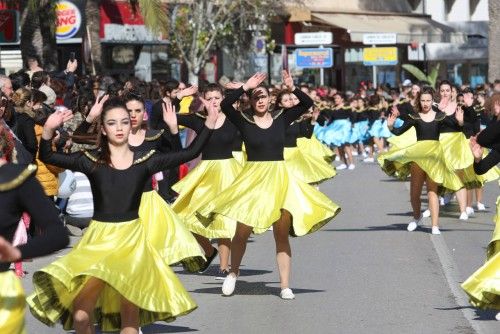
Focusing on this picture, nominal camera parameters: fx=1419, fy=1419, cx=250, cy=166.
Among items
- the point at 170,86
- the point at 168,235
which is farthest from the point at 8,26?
the point at 168,235

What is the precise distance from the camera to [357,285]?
12.6 meters

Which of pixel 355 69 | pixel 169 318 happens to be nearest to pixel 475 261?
pixel 169 318

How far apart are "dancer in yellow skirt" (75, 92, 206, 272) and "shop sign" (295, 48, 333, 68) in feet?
124

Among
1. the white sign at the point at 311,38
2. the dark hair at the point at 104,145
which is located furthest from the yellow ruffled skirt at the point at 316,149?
the white sign at the point at 311,38

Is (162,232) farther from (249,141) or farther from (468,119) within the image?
(468,119)

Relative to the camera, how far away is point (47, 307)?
8219 millimetres

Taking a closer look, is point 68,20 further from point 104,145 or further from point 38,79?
point 104,145

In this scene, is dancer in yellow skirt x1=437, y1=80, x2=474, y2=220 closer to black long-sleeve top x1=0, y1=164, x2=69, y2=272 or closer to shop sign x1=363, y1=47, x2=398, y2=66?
black long-sleeve top x1=0, y1=164, x2=69, y2=272

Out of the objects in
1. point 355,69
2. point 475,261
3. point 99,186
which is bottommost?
point 355,69

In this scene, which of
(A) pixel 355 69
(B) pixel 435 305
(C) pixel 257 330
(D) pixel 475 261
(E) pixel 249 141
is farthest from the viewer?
(A) pixel 355 69

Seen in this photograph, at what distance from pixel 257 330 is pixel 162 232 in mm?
1172

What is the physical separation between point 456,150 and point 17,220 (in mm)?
13612

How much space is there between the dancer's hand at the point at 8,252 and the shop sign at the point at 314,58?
1729 inches

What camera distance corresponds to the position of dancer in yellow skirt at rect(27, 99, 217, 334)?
8094mm
